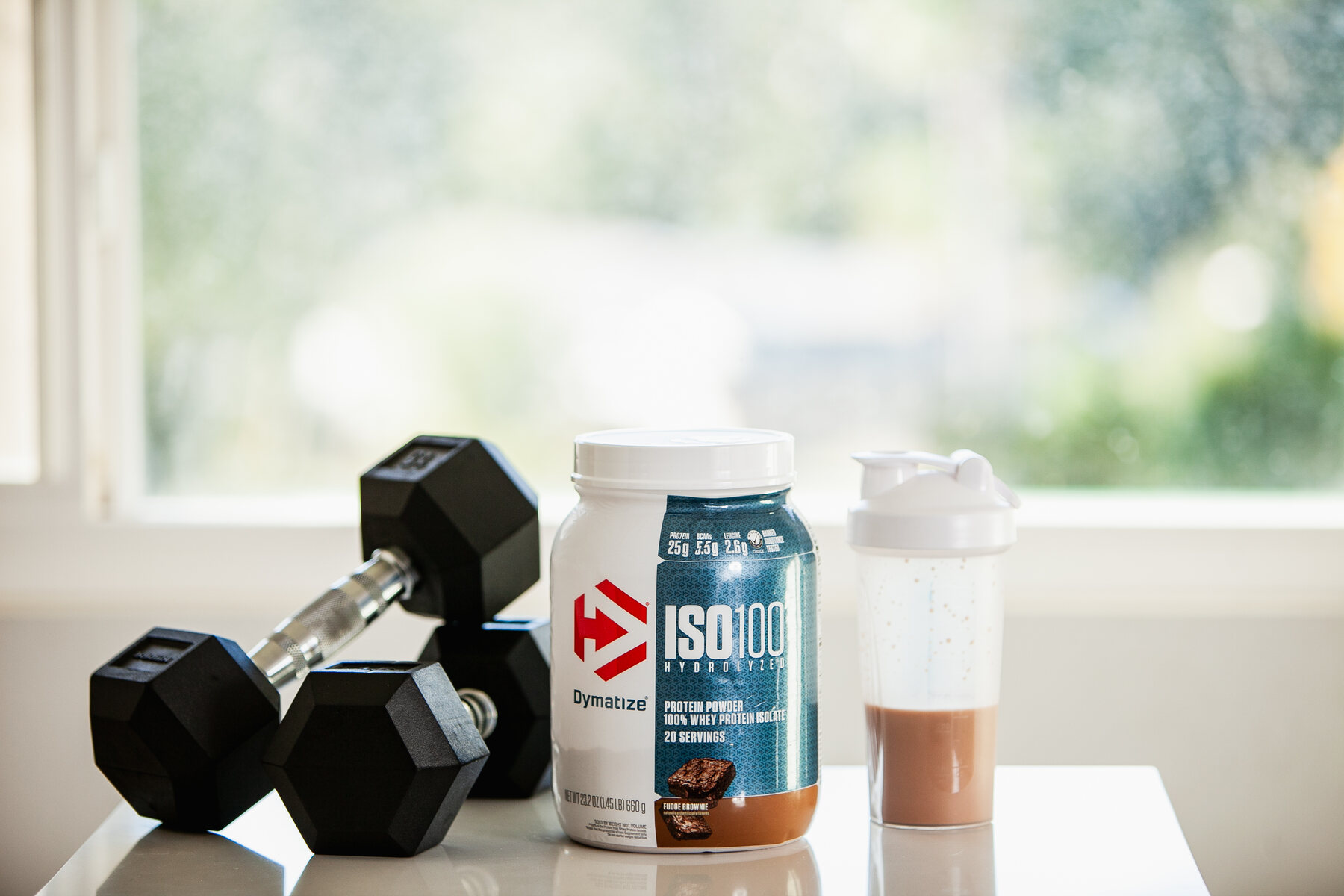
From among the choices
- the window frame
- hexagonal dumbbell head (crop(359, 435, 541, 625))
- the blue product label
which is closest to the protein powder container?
the blue product label

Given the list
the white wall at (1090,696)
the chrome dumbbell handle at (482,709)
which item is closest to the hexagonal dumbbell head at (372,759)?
the chrome dumbbell handle at (482,709)

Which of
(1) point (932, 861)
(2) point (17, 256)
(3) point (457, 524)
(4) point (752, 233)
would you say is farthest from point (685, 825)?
(2) point (17, 256)

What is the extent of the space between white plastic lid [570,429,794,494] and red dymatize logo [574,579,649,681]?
2.4 inches

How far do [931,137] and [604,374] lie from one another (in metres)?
0.49

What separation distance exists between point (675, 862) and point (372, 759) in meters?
0.18

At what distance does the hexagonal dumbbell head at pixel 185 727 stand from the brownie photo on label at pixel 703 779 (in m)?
0.28

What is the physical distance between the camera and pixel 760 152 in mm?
1547

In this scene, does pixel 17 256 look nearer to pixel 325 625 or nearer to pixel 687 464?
pixel 325 625

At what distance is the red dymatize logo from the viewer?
69 centimetres

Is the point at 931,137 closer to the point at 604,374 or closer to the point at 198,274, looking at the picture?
the point at 604,374

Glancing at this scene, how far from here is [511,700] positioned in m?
0.86

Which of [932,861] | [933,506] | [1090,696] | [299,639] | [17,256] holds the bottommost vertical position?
[1090,696]

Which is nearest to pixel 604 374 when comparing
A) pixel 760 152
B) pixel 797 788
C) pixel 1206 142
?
pixel 760 152

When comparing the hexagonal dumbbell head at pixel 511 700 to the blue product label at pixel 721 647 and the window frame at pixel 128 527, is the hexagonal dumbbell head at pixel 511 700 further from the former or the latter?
the window frame at pixel 128 527
